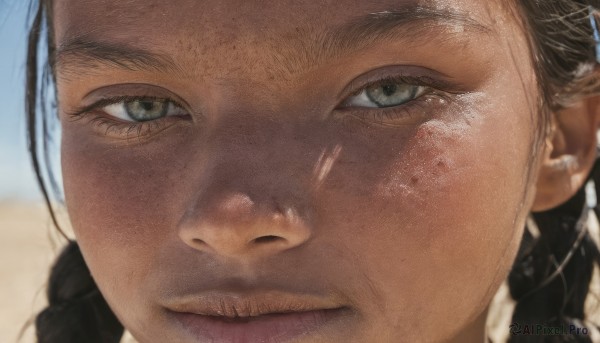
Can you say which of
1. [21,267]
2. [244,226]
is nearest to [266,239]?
[244,226]

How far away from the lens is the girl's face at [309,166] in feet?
5.68

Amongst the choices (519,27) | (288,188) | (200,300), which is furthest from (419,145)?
(200,300)

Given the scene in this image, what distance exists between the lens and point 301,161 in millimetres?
1735

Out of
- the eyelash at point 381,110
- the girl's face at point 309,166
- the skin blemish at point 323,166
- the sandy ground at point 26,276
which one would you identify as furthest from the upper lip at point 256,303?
the sandy ground at point 26,276

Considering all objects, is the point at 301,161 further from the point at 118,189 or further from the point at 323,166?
the point at 118,189

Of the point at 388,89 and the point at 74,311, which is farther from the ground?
the point at 388,89

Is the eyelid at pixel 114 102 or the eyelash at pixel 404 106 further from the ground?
the eyelid at pixel 114 102

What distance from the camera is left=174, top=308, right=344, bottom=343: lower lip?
5.90 feet

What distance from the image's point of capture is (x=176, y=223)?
180 cm

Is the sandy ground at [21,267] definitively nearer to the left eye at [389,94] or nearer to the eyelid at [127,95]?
the eyelid at [127,95]

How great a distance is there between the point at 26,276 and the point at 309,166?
390 centimetres

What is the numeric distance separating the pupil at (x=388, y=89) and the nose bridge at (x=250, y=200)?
0.27 m

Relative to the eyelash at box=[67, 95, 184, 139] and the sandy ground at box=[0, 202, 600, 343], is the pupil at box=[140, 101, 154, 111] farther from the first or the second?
the sandy ground at box=[0, 202, 600, 343]

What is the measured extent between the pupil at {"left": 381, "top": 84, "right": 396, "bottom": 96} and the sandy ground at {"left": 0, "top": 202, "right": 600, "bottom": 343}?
119 cm
